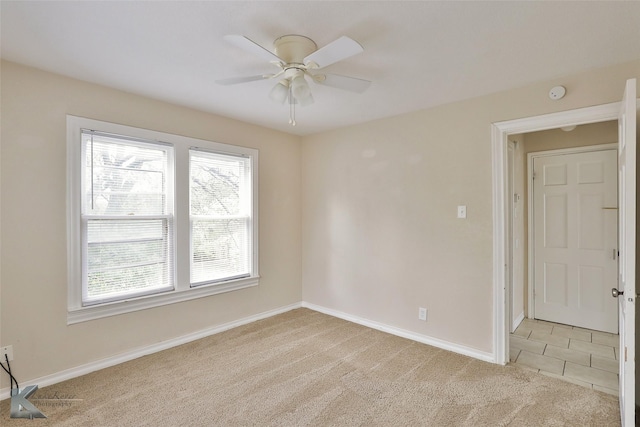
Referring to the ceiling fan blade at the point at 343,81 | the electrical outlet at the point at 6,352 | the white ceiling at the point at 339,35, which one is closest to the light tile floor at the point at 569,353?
the white ceiling at the point at 339,35

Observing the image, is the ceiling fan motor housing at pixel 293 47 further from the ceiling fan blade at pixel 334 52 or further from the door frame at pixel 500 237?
the door frame at pixel 500 237

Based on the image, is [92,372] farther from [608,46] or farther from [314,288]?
[608,46]

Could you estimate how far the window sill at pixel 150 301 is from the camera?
2.65m

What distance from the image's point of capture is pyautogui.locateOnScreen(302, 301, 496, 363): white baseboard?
2.96 m

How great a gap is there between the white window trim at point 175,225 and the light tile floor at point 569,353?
9.74ft

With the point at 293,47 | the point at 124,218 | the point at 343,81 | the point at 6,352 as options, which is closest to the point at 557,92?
the point at 343,81

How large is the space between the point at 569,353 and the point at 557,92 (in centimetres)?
238

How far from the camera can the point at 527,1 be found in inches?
64.5

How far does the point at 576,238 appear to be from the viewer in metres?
3.70

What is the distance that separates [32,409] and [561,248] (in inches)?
203

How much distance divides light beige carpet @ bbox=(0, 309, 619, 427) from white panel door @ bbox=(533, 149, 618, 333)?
1607 mm

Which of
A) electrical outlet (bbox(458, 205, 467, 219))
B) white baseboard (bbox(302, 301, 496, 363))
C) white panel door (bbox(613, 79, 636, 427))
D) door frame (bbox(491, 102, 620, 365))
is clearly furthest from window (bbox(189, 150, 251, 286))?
white panel door (bbox(613, 79, 636, 427))

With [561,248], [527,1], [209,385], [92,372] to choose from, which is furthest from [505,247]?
[92,372]

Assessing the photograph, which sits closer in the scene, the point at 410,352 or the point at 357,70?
the point at 357,70
